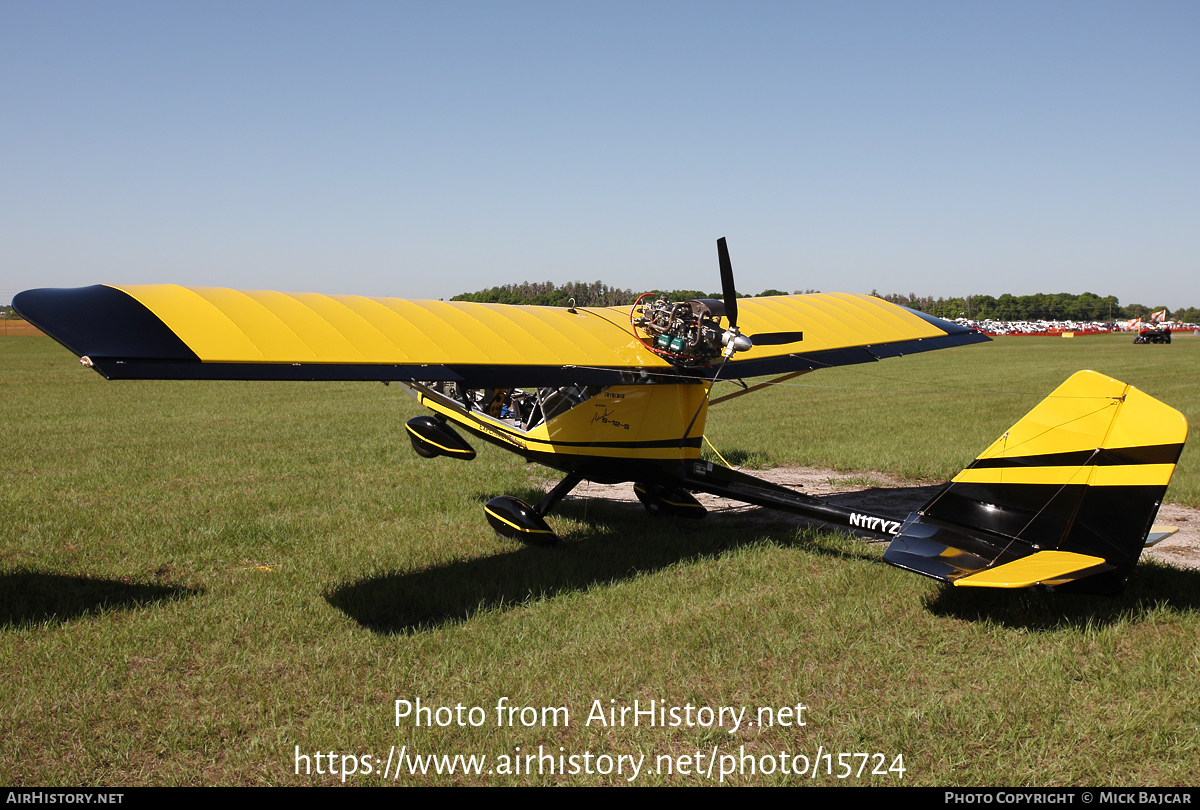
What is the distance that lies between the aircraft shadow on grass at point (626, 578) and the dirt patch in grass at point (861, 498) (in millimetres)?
600

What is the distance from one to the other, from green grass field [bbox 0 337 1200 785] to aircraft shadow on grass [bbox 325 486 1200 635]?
35mm

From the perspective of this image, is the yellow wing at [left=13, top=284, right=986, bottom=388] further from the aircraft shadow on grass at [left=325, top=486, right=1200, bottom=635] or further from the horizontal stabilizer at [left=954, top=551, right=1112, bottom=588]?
the horizontal stabilizer at [left=954, top=551, right=1112, bottom=588]

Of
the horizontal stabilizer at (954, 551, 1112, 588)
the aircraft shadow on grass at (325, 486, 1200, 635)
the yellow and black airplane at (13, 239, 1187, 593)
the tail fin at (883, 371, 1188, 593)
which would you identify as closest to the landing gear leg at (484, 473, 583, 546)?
the yellow and black airplane at (13, 239, 1187, 593)

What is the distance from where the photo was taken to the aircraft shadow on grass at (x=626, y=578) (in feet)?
18.4

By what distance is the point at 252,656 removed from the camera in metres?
5.11

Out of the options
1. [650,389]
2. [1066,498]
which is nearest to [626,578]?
[650,389]

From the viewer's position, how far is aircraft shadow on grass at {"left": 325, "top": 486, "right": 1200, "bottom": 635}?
562 centimetres

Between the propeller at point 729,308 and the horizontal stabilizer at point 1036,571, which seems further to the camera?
the propeller at point 729,308

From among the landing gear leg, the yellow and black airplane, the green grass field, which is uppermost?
the yellow and black airplane

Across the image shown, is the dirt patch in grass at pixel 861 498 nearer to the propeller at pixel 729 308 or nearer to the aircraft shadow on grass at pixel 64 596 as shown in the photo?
the propeller at pixel 729 308

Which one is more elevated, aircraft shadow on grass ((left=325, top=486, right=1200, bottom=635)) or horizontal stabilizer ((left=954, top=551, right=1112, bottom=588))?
horizontal stabilizer ((left=954, top=551, right=1112, bottom=588))

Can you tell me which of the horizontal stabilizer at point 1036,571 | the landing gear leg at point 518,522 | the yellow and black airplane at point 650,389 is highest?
the yellow and black airplane at point 650,389

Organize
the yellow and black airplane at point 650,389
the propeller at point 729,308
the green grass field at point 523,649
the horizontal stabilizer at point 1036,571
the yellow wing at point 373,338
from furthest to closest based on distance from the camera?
1. the propeller at point 729,308
2. the yellow wing at point 373,338
3. the yellow and black airplane at point 650,389
4. the horizontal stabilizer at point 1036,571
5. the green grass field at point 523,649

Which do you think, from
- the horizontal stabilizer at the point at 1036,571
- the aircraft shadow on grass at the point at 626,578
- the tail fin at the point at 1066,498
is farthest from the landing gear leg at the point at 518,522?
the horizontal stabilizer at the point at 1036,571
